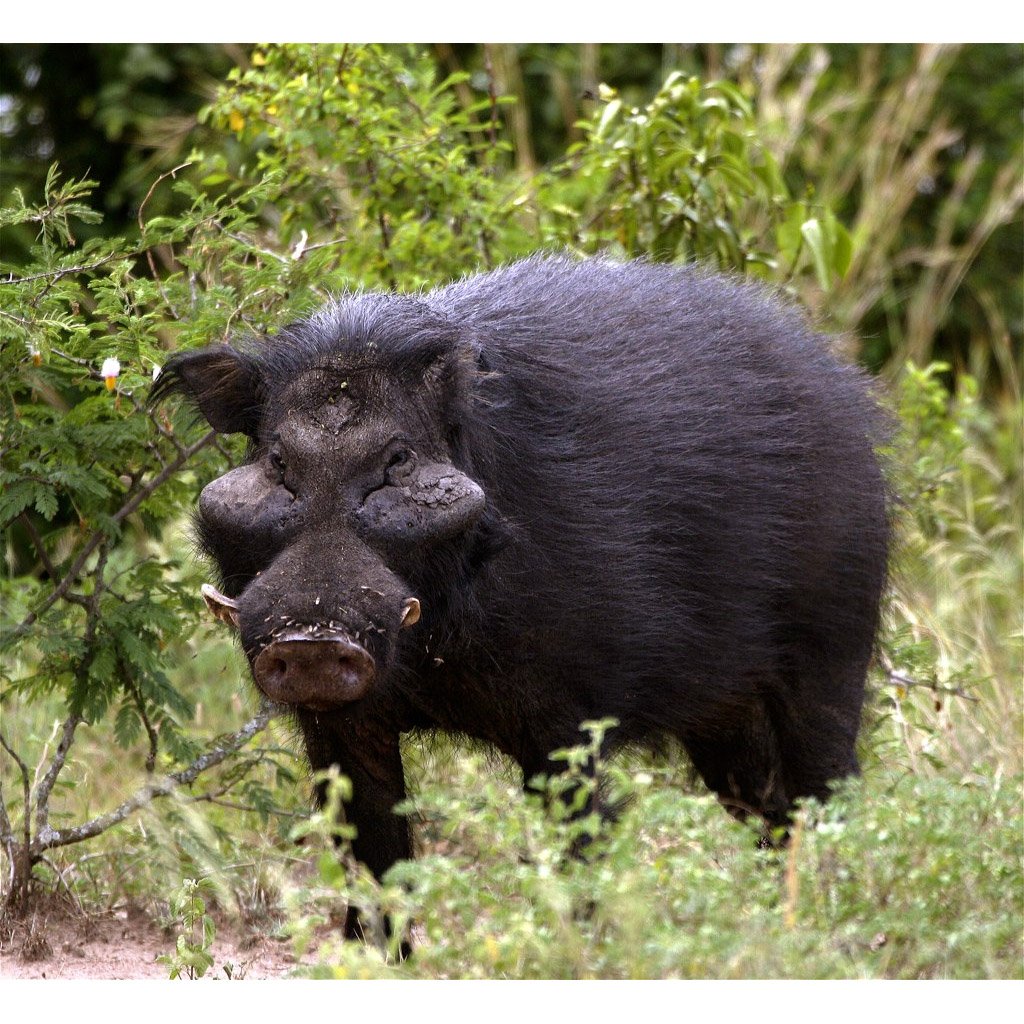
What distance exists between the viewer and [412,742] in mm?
4645

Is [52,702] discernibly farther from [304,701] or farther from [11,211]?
[304,701]

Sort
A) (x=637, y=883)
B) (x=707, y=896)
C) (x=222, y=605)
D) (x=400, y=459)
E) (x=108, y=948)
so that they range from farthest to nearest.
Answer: (x=108, y=948), (x=400, y=459), (x=222, y=605), (x=707, y=896), (x=637, y=883)

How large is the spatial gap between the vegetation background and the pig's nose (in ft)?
0.98

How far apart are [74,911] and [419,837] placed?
1.23m

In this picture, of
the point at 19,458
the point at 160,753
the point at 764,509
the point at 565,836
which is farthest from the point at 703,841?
the point at 160,753

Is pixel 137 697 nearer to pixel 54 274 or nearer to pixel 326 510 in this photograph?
pixel 54 274

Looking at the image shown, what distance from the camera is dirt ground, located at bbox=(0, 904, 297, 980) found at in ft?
14.7

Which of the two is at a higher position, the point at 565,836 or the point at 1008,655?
the point at 565,836

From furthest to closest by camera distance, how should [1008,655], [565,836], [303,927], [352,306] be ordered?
[1008,655]
[352,306]
[565,836]
[303,927]

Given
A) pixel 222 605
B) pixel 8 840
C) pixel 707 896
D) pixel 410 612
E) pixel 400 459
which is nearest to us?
pixel 707 896

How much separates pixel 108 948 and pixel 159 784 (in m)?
0.67

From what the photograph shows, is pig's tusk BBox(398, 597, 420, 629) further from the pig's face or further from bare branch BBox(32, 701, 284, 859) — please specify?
bare branch BBox(32, 701, 284, 859)

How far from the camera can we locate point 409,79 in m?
5.91

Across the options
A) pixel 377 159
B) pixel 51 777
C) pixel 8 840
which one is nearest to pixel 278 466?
pixel 51 777
